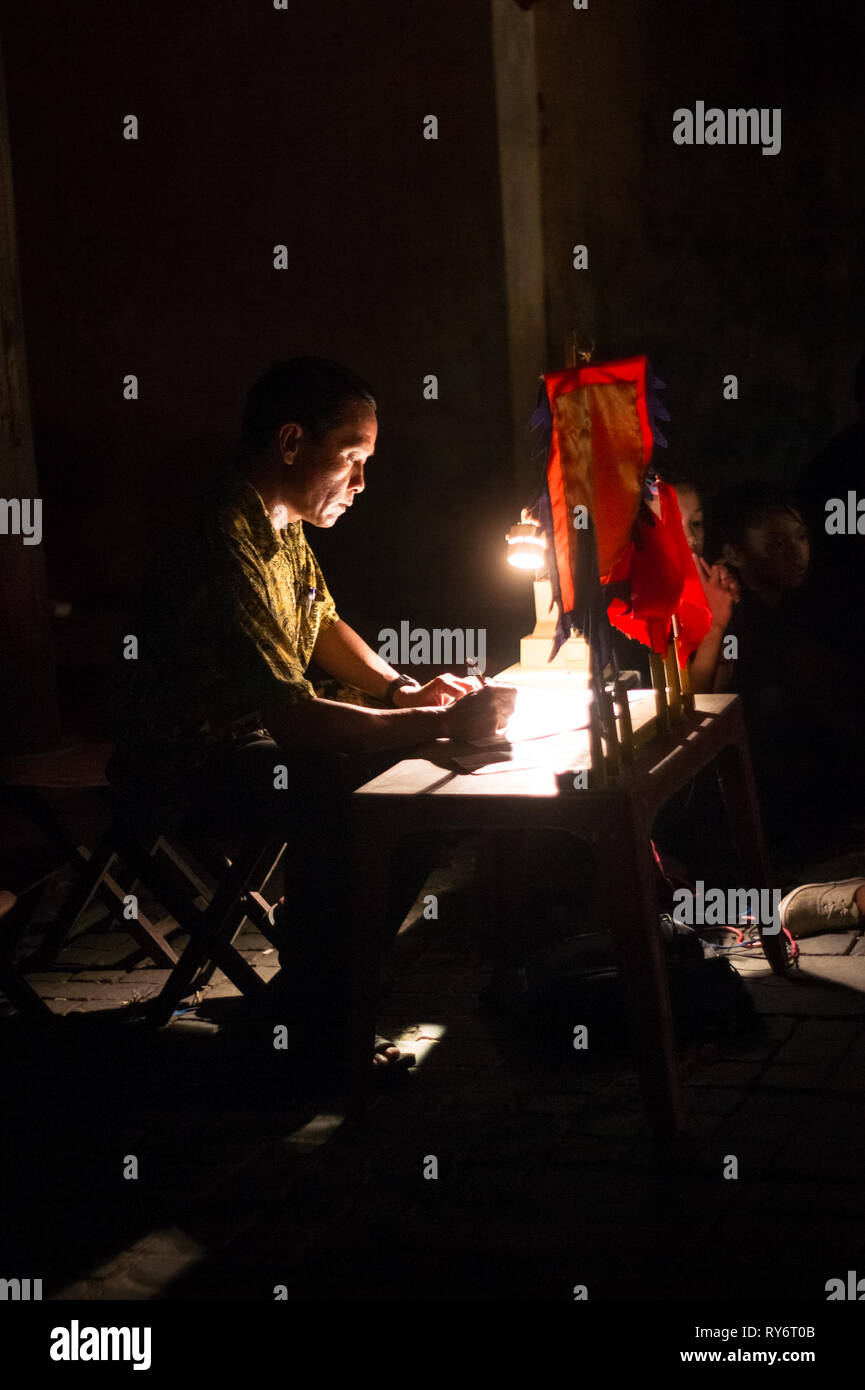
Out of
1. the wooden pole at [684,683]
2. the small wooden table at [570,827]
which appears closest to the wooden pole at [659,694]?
the small wooden table at [570,827]

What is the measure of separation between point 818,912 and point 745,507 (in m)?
1.85

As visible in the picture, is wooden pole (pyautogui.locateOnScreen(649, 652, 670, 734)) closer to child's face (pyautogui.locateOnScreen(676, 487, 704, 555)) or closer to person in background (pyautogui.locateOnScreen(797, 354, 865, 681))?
child's face (pyautogui.locateOnScreen(676, 487, 704, 555))

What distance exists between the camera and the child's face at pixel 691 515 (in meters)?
6.09

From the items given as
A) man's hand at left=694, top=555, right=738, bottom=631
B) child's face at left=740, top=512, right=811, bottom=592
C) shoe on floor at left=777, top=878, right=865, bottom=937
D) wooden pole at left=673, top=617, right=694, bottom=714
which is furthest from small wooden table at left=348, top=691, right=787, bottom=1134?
child's face at left=740, top=512, right=811, bottom=592

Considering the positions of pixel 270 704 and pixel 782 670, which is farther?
pixel 782 670

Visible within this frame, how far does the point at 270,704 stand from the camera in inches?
163

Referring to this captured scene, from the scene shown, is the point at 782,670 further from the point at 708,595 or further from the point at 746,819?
the point at 746,819

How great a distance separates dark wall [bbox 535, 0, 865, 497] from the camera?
25.4ft

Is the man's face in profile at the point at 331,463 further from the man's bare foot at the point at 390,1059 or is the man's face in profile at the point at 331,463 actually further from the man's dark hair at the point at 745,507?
the man's dark hair at the point at 745,507

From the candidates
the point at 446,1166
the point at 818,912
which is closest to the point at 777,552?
the point at 818,912

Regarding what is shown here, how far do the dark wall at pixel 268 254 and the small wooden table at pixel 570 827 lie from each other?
137 inches

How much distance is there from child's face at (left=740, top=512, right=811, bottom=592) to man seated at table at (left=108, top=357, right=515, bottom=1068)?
7.33 ft

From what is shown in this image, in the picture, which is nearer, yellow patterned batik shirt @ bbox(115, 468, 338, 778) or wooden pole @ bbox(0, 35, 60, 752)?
yellow patterned batik shirt @ bbox(115, 468, 338, 778)
